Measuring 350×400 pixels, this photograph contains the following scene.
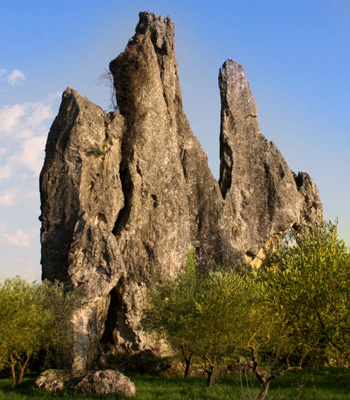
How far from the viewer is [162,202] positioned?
136ft

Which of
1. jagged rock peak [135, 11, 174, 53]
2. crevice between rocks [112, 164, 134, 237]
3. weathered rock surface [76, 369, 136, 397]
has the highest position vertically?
jagged rock peak [135, 11, 174, 53]

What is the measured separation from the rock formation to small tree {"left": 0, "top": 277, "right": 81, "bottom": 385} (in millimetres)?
2179

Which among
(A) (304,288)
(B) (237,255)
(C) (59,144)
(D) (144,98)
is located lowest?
(A) (304,288)

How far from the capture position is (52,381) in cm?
2662

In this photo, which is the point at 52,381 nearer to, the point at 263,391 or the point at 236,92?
the point at 263,391

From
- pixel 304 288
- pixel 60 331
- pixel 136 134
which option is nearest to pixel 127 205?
pixel 136 134

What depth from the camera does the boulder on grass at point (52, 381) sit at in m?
26.1

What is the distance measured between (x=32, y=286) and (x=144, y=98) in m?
19.9

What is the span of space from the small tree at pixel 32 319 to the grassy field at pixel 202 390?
6.45ft

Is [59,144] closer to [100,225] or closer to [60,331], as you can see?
[100,225]

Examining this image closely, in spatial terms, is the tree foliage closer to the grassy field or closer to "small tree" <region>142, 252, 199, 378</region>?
"small tree" <region>142, 252, 199, 378</region>

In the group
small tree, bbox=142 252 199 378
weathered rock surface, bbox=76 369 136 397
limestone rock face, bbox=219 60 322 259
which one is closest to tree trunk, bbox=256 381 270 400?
small tree, bbox=142 252 199 378

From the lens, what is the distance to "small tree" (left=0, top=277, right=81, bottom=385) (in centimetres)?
2703

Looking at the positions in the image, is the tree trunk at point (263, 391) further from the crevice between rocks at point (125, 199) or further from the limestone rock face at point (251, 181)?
the limestone rock face at point (251, 181)
